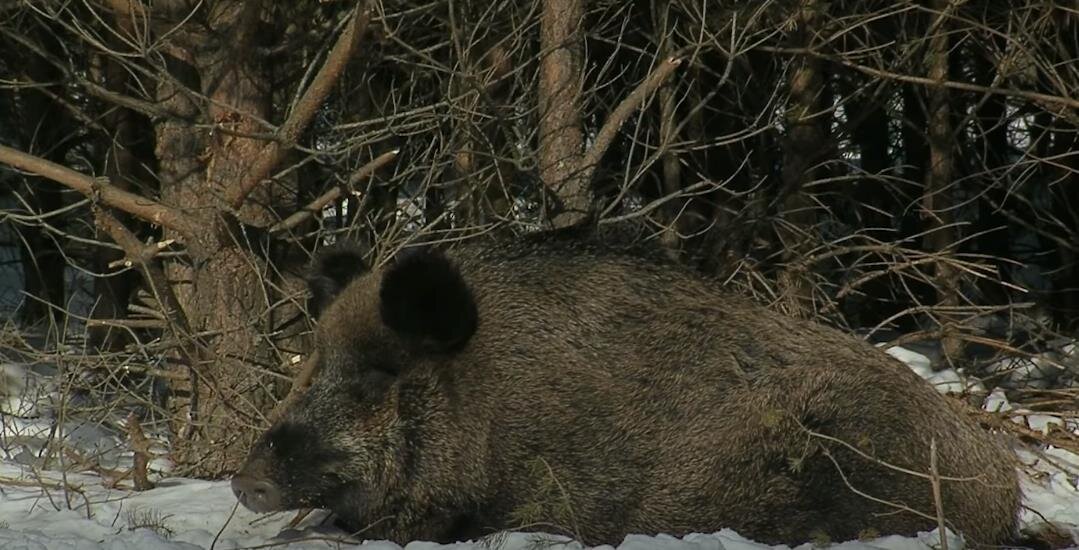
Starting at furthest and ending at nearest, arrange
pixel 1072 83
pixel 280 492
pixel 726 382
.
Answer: pixel 1072 83, pixel 726 382, pixel 280 492

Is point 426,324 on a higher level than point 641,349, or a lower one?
higher

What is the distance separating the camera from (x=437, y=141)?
9.41 meters

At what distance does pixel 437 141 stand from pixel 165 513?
3.91m

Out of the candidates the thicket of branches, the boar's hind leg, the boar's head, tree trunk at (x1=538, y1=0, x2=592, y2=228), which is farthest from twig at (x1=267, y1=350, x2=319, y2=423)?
the boar's hind leg

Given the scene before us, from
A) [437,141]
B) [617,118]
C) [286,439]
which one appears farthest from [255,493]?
[437,141]

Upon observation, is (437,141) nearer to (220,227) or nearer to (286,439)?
(220,227)

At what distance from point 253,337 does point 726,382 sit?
10.2 ft

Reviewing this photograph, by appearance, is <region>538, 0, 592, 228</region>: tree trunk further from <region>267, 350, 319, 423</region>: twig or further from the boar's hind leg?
the boar's hind leg

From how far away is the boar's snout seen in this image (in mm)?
5617

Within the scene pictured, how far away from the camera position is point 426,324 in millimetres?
5918

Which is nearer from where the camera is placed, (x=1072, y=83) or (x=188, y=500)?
(x=188, y=500)

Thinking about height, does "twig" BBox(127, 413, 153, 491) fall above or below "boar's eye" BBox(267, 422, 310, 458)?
below

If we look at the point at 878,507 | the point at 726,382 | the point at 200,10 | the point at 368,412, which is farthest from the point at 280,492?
the point at 200,10

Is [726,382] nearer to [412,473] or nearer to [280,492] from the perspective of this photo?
[412,473]
